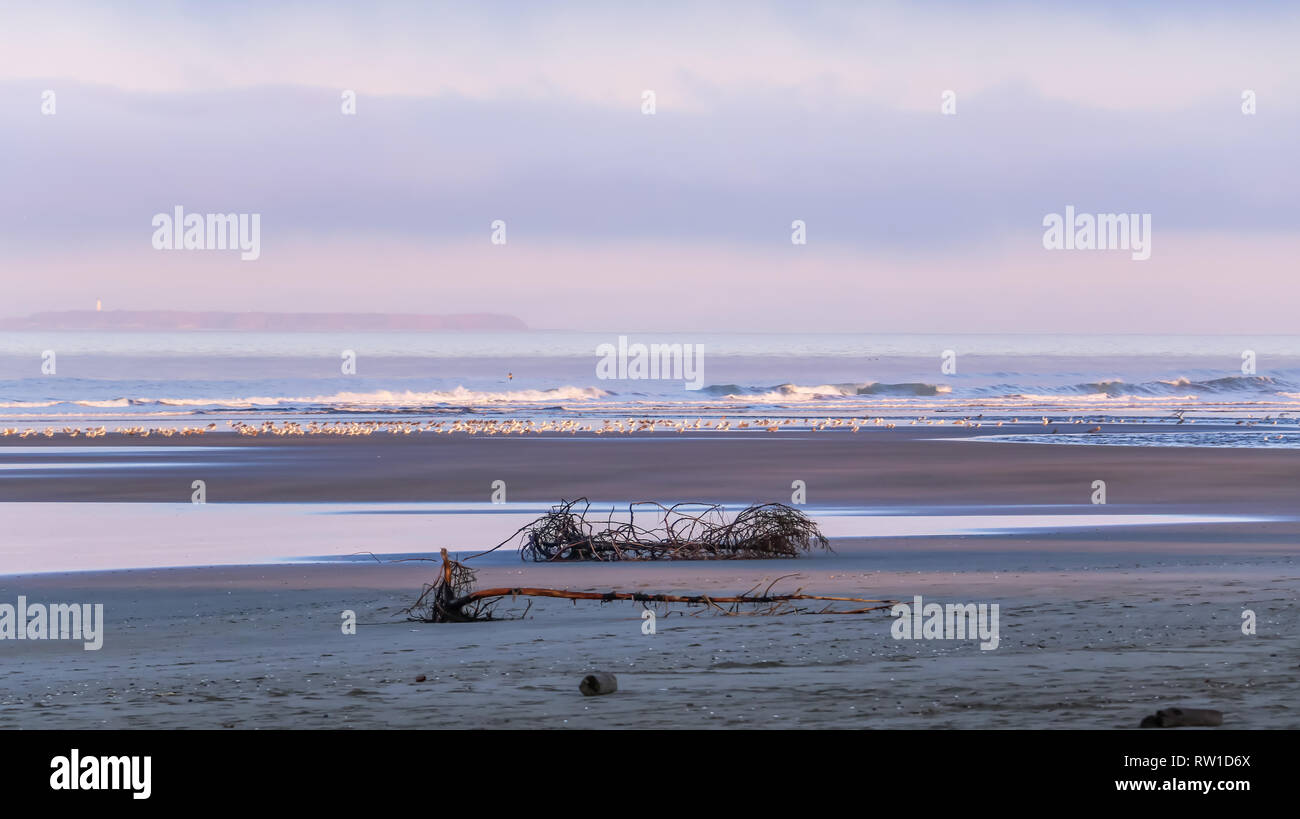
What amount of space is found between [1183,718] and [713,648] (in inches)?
148

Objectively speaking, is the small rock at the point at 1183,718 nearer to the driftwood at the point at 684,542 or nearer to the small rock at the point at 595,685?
the small rock at the point at 595,685

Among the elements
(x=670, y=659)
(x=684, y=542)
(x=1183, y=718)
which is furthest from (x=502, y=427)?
(x=1183, y=718)

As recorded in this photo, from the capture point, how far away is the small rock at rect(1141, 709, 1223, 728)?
22.2ft

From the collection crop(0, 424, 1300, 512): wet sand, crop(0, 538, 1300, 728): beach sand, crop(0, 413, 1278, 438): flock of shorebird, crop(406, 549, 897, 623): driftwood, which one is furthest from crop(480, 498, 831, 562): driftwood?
crop(0, 413, 1278, 438): flock of shorebird

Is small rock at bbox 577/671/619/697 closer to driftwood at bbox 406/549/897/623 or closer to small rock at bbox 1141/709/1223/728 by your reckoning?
small rock at bbox 1141/709/1223/728

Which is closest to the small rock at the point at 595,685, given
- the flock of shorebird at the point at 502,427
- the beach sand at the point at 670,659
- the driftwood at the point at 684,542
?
the beach sand at the point at 670,659

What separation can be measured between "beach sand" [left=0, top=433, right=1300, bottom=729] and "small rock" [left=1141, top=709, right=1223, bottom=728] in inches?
6.5

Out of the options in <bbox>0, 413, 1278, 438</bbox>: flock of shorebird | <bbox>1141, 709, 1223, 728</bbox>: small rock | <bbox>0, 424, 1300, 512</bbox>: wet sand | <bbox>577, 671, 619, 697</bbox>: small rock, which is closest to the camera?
<bbox>1141, 709, 1223, 728</bbox>: small rock

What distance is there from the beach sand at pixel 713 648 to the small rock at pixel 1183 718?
164mm

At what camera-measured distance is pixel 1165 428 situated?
2064 inches

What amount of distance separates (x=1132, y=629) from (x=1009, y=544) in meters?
7.43

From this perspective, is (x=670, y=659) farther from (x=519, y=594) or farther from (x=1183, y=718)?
(x=1183, y=718)
